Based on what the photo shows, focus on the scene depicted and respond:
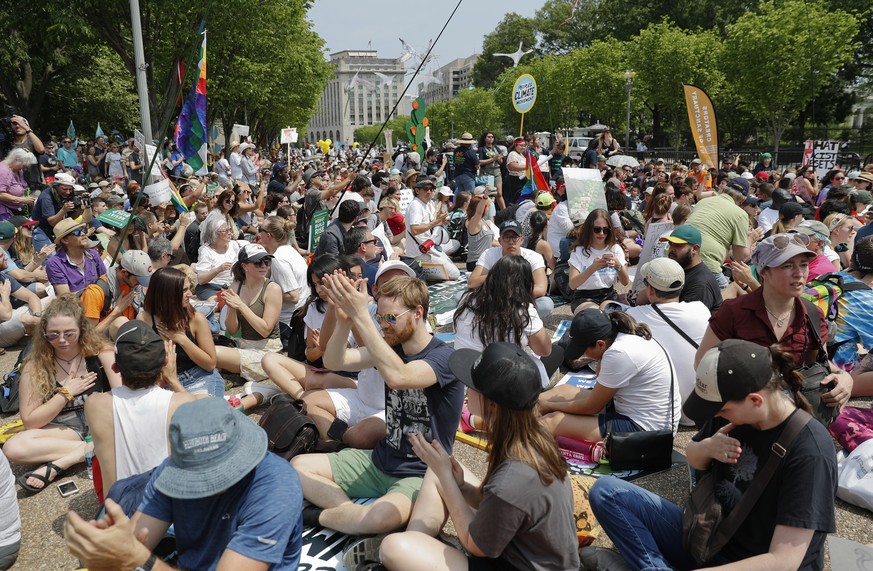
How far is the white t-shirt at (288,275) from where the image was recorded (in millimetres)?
6328

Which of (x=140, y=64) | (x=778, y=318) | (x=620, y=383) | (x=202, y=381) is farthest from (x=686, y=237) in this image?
(x=140, y=64)

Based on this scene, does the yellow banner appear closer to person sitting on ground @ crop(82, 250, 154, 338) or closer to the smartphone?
person sitting on ground @ crop(82, 250, 154, 338)

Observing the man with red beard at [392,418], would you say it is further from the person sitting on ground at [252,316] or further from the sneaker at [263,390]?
the person sitting on ground at [252,316]

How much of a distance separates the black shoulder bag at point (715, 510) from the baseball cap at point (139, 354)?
2601 mm

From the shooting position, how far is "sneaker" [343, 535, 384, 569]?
3.28 metres

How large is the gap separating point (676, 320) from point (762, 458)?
2.26 meters

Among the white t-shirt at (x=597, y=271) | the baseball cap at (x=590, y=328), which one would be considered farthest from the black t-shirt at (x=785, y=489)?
the white t-shirt at (x=597, y=271)

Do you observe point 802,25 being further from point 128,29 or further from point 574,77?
point 128,29

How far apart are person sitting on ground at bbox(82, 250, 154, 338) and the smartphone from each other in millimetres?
1568

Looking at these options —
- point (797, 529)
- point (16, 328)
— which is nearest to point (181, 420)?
point (797, 529)

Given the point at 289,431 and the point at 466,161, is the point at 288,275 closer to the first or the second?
the point at 289,431

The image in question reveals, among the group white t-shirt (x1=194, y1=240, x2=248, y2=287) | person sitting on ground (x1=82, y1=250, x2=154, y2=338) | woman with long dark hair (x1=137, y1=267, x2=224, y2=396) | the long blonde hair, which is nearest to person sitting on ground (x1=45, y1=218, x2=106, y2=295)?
Result: person sitting on ground (x1=82, y1=250, x2=154, y2=338)

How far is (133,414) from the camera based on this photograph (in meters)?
3.18

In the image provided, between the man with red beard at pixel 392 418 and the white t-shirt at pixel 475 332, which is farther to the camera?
the white t-shirt at pixel 475 332
